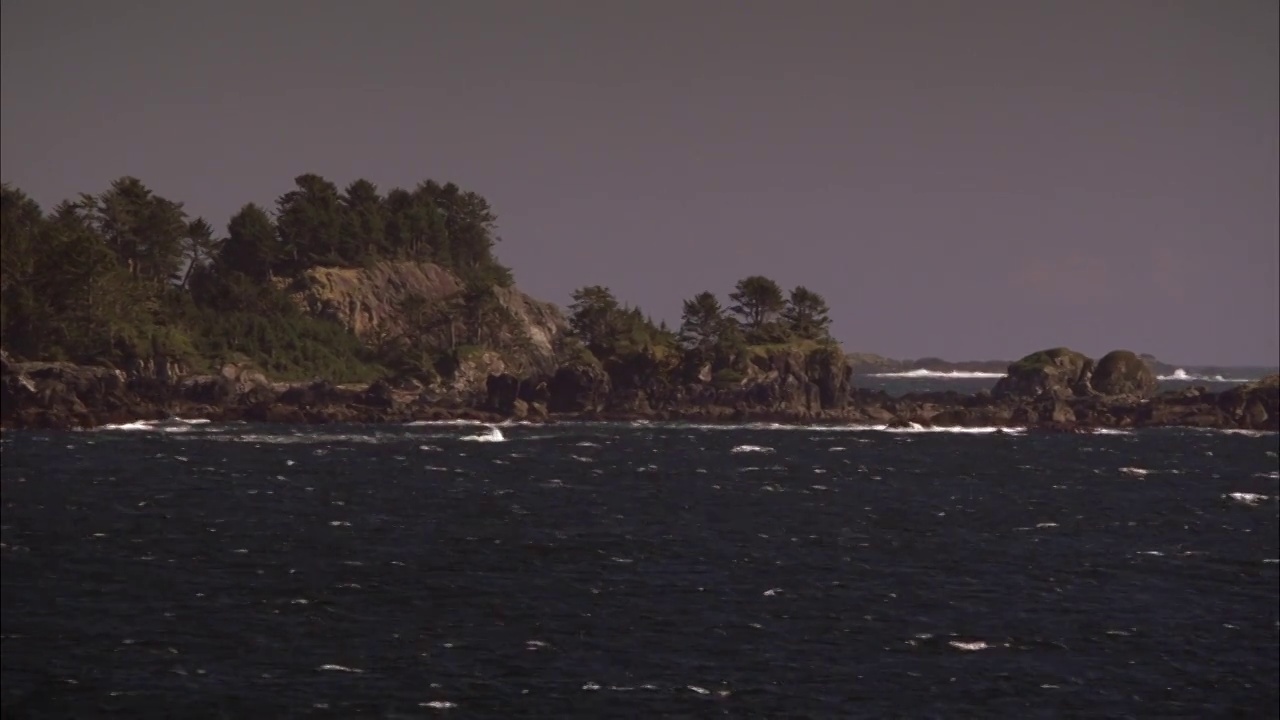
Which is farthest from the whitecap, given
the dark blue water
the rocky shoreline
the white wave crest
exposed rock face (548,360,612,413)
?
the white wave crest

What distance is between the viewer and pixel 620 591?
6125 cm

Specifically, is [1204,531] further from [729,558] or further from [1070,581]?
[729,558]

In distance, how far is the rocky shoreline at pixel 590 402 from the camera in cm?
15262

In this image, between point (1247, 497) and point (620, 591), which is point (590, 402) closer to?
point (1247, 497)

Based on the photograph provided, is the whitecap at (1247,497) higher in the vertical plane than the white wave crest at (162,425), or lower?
lower

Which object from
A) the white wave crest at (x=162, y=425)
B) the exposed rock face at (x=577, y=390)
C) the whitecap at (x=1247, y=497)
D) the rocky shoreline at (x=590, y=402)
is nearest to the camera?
the whitecap at (x=1247, y=497)

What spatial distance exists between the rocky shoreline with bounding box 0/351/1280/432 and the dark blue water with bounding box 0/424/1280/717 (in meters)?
40.8

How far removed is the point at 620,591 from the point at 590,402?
4732 inches

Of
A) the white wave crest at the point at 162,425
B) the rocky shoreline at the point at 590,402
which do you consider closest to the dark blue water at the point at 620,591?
the white wave crest at the point at 162,425

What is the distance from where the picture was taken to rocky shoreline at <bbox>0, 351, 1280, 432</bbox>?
15262 cm

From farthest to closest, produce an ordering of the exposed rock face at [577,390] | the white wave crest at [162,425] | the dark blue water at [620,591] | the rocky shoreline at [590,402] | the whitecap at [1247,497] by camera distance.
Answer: the exposed rock face at [577,390], the rocky shoreline at [590,402], the white wave crest at [162,425], the whitecap at [1247,497], the dark blue water at [620,591]

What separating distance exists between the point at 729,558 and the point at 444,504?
78.5ft

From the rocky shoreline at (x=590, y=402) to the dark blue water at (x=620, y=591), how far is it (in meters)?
40.8

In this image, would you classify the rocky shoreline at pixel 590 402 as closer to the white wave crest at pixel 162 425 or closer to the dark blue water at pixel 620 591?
the white wave crest at pixel 162 425
